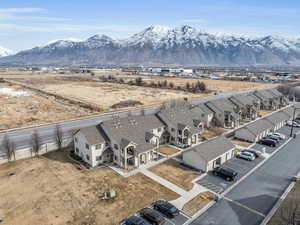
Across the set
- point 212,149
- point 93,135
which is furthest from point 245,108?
point 93,135

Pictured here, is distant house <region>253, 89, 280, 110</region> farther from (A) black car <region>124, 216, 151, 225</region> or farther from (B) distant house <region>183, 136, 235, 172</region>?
(A) black car <region>124, 216, 151, 225</region>

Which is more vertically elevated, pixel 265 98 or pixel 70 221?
pixel 265 98

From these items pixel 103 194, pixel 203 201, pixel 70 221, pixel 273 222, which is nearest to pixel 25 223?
pixel 70 221

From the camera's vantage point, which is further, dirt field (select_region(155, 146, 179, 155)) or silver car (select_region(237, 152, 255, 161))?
dirt field (select_region(155, 146, 179, 155))

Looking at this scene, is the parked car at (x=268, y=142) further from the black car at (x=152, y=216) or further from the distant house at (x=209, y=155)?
the black car at (x=152, y=216)

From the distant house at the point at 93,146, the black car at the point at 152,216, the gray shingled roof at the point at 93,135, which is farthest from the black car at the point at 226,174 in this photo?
the gray shingled roof at the point at 93,135

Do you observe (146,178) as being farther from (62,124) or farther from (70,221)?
(62,124)

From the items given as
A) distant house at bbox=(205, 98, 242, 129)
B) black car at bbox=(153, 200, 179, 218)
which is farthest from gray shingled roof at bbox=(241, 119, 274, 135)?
black car at bbox=(153, 200, 179, 218)
